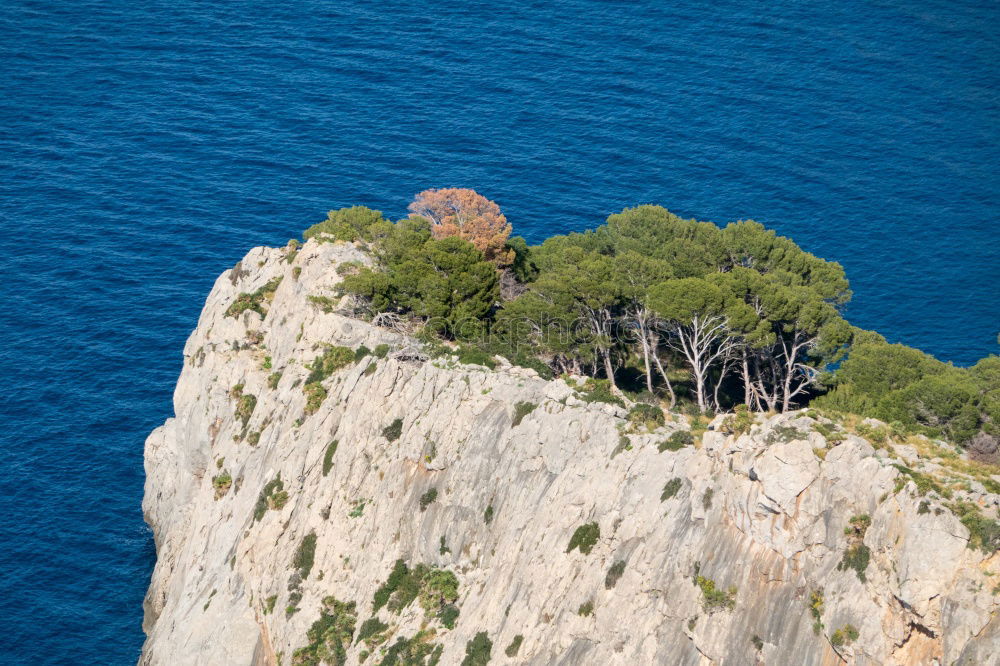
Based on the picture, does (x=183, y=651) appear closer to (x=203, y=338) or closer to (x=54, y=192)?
(x=203, y=338)

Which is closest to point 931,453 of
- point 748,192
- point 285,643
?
point 285,643

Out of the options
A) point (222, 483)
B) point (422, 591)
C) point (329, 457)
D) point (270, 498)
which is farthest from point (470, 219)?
point (422, 591)

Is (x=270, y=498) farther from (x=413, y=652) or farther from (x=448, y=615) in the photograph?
(x=448, y=615)

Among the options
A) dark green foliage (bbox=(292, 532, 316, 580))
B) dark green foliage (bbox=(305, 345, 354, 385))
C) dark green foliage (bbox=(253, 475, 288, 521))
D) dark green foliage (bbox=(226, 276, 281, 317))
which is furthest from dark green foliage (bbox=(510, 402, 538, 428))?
dark green foliage (bbox=(226, 276, 281, 317))

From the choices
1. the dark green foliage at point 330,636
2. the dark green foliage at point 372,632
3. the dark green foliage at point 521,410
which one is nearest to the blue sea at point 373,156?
the dark green foliage at point 330,636

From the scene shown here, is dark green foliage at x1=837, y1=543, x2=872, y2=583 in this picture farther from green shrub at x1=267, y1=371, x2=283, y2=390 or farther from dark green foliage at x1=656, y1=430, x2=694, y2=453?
green shrub at x1=267, y1=371, x2=283, y2=390

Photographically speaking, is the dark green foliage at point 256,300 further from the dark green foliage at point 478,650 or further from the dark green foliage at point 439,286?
the dark green foliage at point 478,650
